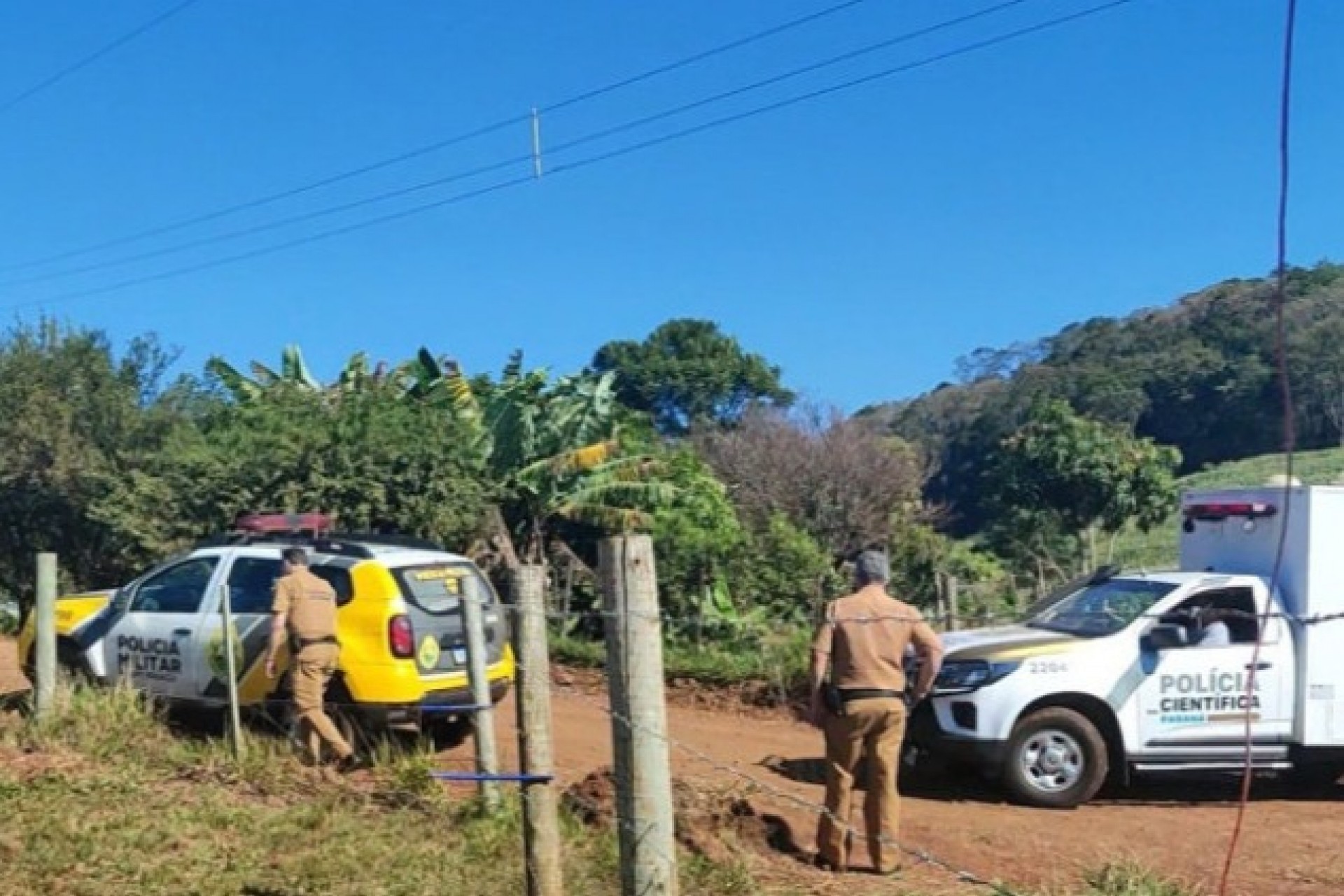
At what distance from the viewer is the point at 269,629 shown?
401 inches

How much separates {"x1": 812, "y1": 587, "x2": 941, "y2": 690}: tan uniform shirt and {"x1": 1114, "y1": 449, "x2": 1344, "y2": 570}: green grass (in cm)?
2327

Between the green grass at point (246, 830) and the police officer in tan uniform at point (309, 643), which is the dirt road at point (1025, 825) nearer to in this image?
the police officer in tan uniform at point (309, 643)

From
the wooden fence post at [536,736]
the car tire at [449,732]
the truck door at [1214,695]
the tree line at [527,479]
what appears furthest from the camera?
the tree line at [527,479]

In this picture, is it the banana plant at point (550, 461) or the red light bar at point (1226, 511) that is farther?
the banana plant at point (550, 461)

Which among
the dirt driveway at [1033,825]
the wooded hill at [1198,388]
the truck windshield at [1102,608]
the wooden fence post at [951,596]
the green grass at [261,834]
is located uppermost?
the wooded hill at [1198,388]

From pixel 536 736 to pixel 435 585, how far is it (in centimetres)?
472

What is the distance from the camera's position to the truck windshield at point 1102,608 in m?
10.7

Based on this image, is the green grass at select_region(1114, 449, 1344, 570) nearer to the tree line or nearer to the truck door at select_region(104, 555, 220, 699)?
the tree line

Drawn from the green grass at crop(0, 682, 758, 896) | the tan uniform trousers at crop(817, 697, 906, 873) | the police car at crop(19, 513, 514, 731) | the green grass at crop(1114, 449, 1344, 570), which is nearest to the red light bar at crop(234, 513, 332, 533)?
the police car at crop(19, 513, 514, 731)

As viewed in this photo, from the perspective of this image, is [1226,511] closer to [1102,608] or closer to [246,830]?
[1102,608]

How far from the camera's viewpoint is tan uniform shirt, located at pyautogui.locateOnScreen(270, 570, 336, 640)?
949cm

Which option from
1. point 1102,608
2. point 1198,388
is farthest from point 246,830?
point 1198,388

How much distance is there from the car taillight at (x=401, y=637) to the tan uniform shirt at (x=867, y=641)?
329 cm

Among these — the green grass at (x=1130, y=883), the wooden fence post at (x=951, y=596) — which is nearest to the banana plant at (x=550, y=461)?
the wooden fence post at (x=951, y=596)
